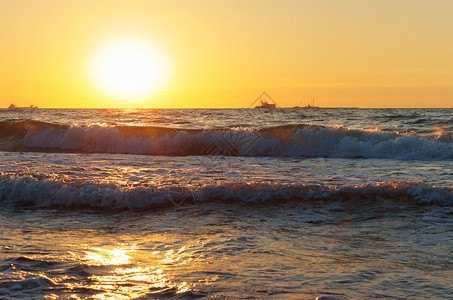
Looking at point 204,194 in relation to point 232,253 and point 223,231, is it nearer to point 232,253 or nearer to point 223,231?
point 223,231

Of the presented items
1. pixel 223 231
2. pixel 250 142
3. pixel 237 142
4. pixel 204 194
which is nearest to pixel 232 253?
pixel 223 231

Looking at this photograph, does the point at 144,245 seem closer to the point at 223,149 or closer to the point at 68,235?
the point at 68,235

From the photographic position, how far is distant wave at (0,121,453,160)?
17828 mm

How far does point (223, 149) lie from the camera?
20.8 meters

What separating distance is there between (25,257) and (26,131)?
22457 mm

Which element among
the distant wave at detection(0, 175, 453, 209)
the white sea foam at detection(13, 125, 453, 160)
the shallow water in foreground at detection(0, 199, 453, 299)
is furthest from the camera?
the white sea foam at detection(13, 125, 453, 160)

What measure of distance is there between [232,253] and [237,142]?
52.6ft

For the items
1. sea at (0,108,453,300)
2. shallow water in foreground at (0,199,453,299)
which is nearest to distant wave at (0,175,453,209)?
sea at (0,108,453,300)

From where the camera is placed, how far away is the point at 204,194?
354 inches

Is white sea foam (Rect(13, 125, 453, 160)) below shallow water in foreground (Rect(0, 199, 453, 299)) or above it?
above

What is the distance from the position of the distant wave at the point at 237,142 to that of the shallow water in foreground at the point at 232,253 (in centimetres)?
1039

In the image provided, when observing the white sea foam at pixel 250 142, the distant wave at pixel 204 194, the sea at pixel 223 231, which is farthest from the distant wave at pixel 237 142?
the distant wave at pixel 204 194

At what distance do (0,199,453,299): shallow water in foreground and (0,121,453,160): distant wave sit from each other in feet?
34.1

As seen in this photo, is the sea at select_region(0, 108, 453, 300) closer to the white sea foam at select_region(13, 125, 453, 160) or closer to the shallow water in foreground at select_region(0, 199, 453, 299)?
the shallow water in foreground at select_region(0, 199, 453, 299)
